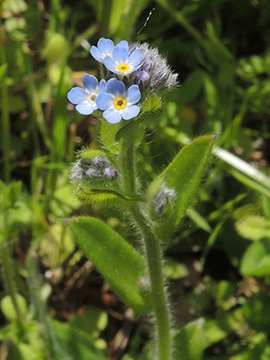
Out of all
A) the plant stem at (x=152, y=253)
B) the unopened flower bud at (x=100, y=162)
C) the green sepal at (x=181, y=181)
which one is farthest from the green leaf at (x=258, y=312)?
the unopened flower bud at (x=100, y=162)

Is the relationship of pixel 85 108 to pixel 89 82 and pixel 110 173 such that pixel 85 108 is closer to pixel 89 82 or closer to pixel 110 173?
pixel 89 82

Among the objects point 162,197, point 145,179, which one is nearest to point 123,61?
point 162,197

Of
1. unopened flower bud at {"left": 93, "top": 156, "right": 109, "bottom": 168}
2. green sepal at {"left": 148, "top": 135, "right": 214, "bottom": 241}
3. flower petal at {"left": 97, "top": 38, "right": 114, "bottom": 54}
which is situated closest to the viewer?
flower petal at {"left": 97, "top": 38, "right": 114, "bottom": 54}

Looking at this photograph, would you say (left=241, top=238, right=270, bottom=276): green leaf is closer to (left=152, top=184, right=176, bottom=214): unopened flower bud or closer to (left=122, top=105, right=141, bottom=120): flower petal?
(left=152, top=184, right=176, bottom=214): unopened flower bud

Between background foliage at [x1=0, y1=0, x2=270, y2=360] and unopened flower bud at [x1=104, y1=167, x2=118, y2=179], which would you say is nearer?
unopened flower bud at [x1=104, y1=167, x2=118, y2=179]

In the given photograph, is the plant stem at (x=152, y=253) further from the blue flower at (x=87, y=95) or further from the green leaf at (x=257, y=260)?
the green leaf at (x=257, y=260)

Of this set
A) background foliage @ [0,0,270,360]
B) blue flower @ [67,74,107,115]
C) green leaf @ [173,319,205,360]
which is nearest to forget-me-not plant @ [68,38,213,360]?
blue flower @ [67,74,107,115]

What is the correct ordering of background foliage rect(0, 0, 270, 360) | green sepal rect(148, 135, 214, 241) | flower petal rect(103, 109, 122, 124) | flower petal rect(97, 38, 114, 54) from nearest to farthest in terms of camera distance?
flower petal rect(103, 109, 122, 124), flower petal rect(97, 38, 114, 54), green sepal rect(148, 135, 214, 241), background foliage rect(0, 0, 270, 360)
